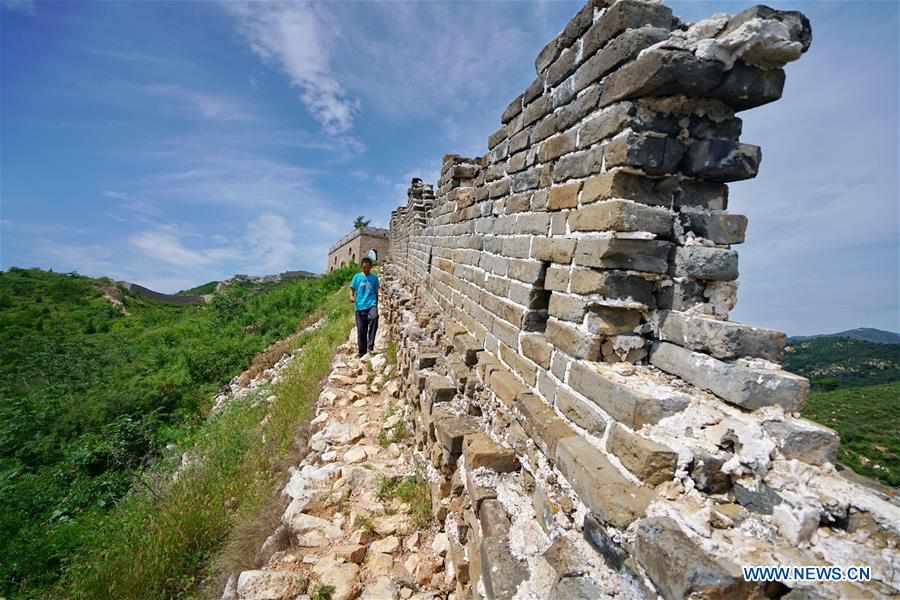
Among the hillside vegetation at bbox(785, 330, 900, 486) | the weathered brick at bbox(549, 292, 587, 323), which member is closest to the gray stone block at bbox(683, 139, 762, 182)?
the weathered brick at bbox(549, 292, 587, 323)

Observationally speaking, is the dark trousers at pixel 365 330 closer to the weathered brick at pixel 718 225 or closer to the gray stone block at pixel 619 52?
the gray stone block at pixel 619 52

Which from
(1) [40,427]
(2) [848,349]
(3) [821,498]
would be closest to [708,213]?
(3) [821,498]

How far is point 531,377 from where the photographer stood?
198 cm

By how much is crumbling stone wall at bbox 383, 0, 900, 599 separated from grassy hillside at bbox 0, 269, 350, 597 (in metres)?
4.97

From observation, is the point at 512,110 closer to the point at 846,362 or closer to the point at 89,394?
the point at 846,362

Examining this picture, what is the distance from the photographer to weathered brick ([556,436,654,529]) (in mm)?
A: 1166

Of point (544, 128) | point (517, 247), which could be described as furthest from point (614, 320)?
point (544, 128)

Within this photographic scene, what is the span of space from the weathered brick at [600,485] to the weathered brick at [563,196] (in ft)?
3.35

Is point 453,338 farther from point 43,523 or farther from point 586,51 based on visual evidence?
point 43,523

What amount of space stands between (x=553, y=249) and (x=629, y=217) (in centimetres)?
45

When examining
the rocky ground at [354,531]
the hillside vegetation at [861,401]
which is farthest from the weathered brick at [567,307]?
the hillside vegetation at [861,401]

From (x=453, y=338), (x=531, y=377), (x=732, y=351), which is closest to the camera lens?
(x=732, y=351)

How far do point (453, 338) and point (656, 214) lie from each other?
2.00 meters

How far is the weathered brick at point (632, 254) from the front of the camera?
150cm
